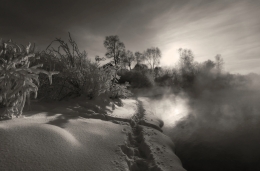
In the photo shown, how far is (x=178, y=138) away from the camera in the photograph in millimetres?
2047

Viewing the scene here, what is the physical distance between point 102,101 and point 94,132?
138cm

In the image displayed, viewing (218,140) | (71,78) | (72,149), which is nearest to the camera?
(72,149)

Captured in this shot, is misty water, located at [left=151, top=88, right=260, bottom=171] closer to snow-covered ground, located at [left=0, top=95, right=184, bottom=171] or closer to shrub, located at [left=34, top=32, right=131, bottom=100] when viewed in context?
snow-covered ground, located at [left=0, top=95, right=184, bottom=171]

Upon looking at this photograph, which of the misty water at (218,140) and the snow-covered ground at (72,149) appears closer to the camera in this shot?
the snow-covered ground at (72,149)

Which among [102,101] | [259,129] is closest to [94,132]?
[102,101]

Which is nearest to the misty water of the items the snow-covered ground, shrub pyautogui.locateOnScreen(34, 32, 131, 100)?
the snow-covered ground

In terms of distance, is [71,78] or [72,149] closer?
[72,149]

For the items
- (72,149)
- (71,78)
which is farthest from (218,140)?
(71,78)

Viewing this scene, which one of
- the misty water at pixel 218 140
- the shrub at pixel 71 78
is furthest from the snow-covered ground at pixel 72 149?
the shrub at pixel 71 78

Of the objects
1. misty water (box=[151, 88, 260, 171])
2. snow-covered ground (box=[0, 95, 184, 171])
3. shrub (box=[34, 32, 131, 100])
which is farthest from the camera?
shrub (box=[34, 32, 131, 100])

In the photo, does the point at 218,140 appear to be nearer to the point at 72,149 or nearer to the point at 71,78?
the point at 72,149

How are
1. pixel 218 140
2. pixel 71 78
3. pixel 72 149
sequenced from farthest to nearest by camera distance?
pixel 71 78, pixel 218 140, pixel 72 149

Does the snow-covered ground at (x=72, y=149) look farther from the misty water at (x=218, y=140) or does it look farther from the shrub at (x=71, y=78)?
the shrub at (x=71, y=78)

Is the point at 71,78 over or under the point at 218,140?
over
